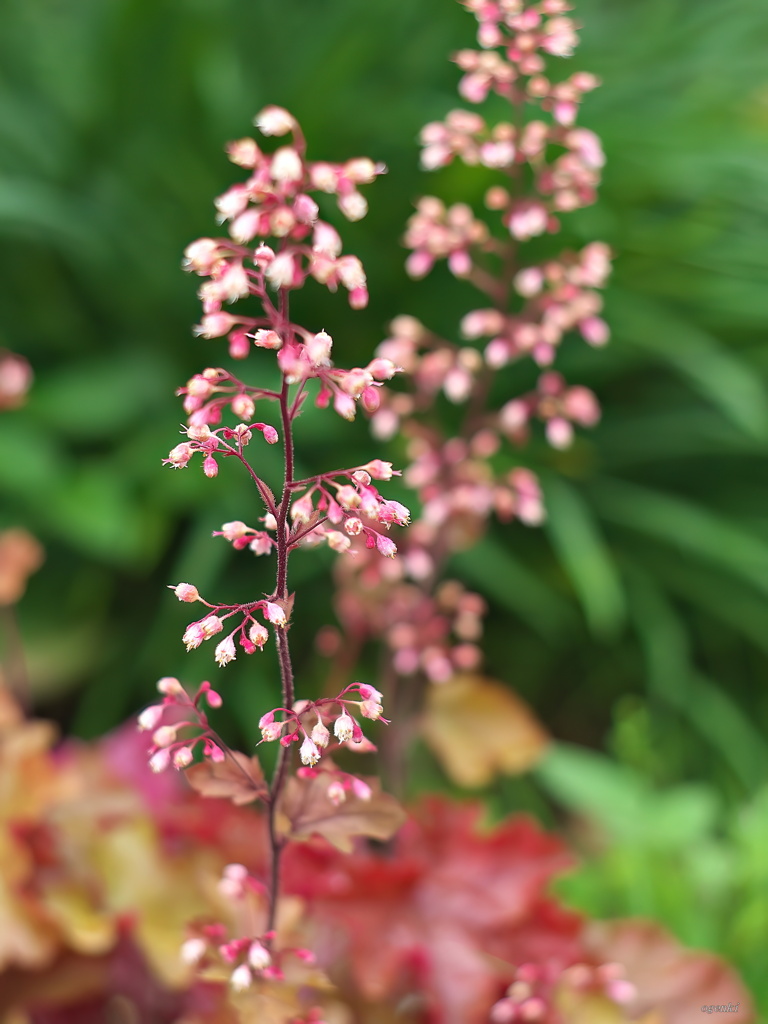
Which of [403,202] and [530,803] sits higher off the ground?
[403,202]

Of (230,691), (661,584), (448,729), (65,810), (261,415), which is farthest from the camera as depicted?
(661,584)

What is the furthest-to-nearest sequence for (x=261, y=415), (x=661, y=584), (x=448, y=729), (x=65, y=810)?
(x=661, y=584), (x=261, y=415), (x=448, y=729), (x=65, y=810)

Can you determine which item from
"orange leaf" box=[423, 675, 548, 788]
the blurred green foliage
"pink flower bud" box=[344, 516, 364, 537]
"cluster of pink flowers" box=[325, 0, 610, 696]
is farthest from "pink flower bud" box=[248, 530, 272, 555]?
the blurred green foliage

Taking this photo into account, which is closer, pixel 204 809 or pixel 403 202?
pixel 204 809

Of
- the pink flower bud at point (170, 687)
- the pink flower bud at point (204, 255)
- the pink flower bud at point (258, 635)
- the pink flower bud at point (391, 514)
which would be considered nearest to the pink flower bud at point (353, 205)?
the pink flower bud at point (204, 255)

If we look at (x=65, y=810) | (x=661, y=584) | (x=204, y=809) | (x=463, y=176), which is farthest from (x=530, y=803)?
(x=463, y=176)

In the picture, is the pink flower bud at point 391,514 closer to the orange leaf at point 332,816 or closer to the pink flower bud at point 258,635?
the pink flower bud at point 258,635

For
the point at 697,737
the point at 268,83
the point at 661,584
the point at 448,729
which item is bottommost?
the point at 448,729

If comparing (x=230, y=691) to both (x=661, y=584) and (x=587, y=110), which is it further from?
(x=587, y=110)
